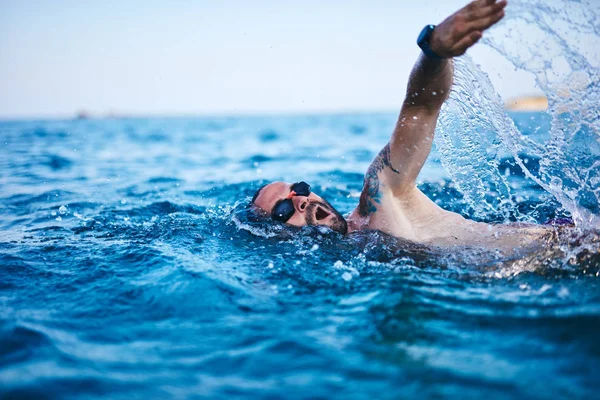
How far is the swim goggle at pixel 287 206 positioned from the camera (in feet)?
14.0

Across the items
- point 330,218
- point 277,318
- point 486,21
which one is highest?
point 486,21

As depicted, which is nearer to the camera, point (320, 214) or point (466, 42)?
point (466, 42)

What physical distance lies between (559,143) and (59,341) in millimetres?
4087

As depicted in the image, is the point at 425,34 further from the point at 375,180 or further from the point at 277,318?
the point at 277,318

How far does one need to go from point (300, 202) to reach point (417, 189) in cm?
104

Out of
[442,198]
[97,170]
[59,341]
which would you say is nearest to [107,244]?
[59,341]

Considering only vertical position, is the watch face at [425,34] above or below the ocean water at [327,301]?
above

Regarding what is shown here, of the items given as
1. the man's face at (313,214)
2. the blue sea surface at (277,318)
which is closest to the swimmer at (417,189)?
the man's face at (313,214)

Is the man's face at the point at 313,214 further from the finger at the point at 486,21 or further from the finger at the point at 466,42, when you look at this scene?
the finger at the point at 486,21

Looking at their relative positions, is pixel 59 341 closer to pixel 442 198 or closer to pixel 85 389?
pixel 85 389

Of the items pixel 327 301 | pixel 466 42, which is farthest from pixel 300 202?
pixel 466 42

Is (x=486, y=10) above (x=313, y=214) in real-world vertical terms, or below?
above

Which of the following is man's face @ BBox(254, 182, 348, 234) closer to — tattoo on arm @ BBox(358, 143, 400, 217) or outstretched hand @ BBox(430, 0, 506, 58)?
tattoo on arm @ BBox(358, 143, 400, 217)

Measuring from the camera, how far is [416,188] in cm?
383
